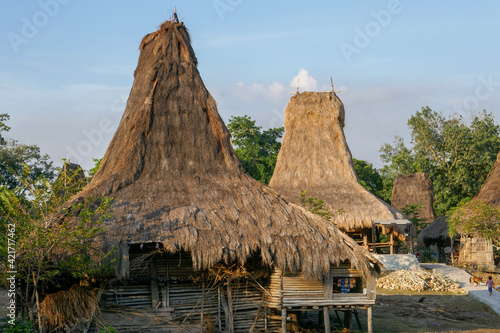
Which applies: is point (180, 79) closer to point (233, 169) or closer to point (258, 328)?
point (233, 169)

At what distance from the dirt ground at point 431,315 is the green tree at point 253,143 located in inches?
648

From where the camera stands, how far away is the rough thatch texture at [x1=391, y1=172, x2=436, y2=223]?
39.6 metres

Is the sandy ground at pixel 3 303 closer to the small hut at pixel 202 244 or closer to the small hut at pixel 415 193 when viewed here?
the small hut at pixel 202 244

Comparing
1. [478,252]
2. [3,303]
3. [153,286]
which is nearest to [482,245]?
[478,252]

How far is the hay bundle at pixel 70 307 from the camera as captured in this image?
1305cm

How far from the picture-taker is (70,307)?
522 inches

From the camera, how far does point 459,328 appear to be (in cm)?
1697

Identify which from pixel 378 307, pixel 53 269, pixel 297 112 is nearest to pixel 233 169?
pixel 53 269

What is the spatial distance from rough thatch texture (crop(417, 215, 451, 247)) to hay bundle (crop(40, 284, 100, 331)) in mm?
24121

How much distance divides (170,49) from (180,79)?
112 centimetres

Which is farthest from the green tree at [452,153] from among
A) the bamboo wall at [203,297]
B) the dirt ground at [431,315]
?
the bamboo wall at [203,297]

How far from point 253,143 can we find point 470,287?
61.4ft

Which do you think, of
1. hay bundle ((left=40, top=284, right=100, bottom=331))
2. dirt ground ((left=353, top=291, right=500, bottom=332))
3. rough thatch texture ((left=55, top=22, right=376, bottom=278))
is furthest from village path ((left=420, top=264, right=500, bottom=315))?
hay bundle ((left=40, top=284, right=100, bottom=331))

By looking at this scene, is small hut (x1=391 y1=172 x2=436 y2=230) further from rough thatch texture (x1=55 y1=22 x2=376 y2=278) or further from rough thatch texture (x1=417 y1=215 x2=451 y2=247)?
rough thatch texture (x1=55 y1=22 x2=376 y2=278)
